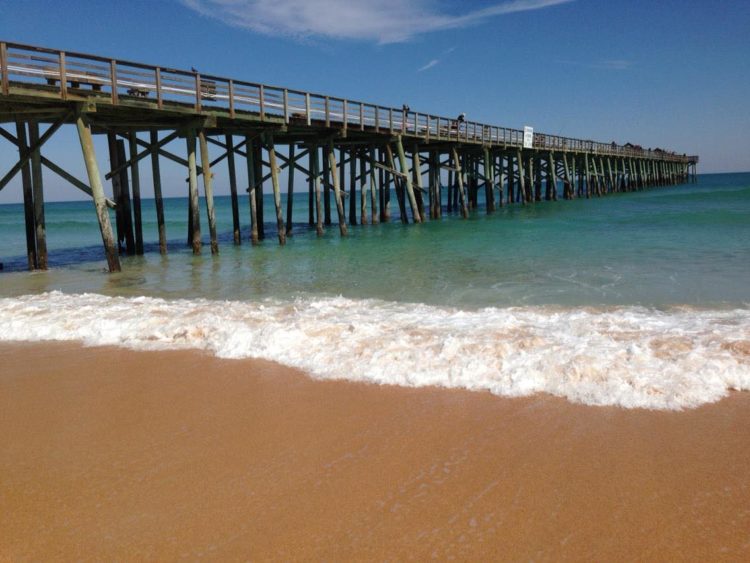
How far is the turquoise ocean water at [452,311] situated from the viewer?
450 cm

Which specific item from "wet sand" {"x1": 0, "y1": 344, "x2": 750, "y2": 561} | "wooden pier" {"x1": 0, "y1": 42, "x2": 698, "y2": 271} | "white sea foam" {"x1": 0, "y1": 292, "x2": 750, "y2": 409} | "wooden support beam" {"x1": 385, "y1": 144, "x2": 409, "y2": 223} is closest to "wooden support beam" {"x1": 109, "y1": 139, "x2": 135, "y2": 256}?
"wooden pier" {"x1": 0, "y1": 42, "x2": 698, "y2": 271}

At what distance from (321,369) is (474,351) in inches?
52.4

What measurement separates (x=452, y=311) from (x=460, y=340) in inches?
76.8

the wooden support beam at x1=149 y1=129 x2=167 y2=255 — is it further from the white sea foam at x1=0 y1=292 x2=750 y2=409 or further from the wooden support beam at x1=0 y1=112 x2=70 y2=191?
the white sea foam at x1=0 y1=292 x2=750 y2=409

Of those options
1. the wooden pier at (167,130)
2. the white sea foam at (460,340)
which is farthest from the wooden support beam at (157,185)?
the white sea foam at (460,340)

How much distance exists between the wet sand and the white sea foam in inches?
11.1

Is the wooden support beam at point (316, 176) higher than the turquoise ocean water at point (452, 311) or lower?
higher

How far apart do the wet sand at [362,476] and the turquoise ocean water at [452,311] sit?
0.42 meters

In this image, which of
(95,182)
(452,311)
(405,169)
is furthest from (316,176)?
(452,311)

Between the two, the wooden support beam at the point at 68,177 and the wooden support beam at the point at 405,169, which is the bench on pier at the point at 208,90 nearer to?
the wooden support beam at the point at 68,177

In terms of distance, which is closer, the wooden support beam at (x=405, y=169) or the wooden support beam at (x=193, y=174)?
the wooden support beam at (x=193, y=174)

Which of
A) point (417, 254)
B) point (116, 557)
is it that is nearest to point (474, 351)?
point (116, 557)

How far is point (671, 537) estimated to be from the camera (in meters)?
2.47

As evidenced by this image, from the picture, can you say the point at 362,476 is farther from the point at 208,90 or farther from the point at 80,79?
the point at 208,90
